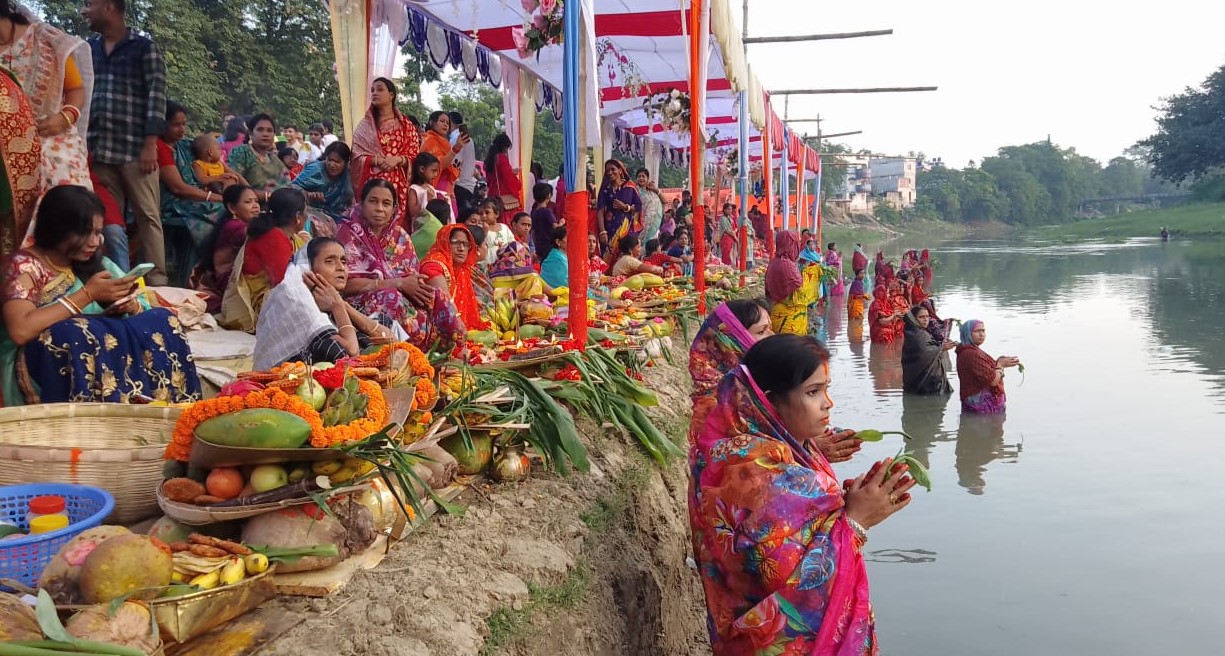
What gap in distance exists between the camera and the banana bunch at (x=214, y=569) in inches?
81.0

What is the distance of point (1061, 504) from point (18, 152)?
265 inches

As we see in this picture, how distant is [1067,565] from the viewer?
16.8 ft

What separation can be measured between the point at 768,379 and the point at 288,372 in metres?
1.57

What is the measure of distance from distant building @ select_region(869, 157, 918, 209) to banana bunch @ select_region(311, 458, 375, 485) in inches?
2906

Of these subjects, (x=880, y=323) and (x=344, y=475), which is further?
→ (x=880, y=323)

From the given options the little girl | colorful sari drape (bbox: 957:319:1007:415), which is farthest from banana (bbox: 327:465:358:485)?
colorful sari drape (bbox: 957:319:1007:415)

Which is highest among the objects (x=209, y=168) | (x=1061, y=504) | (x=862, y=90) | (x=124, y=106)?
(x=862, y=90)

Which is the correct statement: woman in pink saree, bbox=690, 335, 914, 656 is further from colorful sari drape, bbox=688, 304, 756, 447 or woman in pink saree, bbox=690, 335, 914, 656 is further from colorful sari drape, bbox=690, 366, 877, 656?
colorful sari drape, bbox=688, 304, 756, 447

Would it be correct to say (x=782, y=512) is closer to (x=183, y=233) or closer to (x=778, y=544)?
(x=778, y=544)

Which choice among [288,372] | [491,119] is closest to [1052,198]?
[491,119]

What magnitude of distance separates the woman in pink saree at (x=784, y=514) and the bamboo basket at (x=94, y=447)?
172 cm

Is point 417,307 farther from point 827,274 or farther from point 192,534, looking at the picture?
point 827,274

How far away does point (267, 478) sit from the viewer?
7.64 feet

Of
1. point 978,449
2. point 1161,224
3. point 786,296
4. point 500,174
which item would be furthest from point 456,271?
point 1161,224
